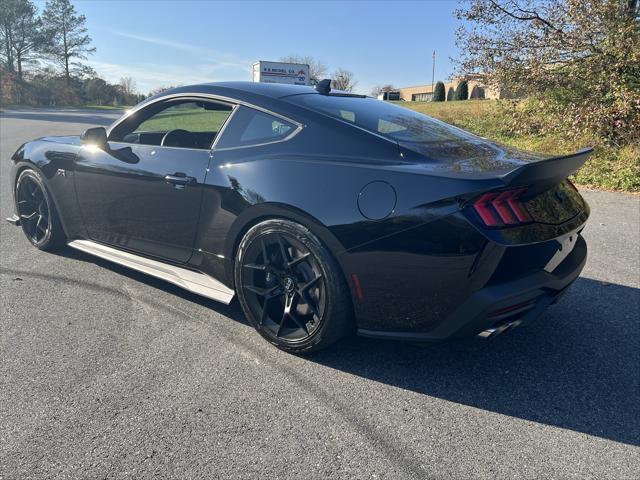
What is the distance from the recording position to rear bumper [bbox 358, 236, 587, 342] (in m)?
2.31

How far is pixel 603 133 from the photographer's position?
1021cm

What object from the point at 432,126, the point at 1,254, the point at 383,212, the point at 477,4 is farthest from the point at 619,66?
the point at 1,254

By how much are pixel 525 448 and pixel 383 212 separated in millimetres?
1205

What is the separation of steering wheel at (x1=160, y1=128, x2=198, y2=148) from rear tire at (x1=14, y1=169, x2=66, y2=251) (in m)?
1.35

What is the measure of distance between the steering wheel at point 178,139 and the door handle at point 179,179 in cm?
42

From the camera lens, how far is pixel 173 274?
3367 millimetres

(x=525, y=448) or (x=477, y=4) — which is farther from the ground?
(x=477, y=4)

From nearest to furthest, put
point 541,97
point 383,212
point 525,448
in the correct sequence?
point 525,448 < point 383,212 < point 541,97

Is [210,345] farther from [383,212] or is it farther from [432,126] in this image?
[432,126]

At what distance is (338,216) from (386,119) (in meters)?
0.95

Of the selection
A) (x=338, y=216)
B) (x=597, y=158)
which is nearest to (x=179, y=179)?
(x=338, y=216)

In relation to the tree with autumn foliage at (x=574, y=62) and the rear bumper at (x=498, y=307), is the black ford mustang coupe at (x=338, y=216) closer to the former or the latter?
the rear bumper at (x=498, y=307)

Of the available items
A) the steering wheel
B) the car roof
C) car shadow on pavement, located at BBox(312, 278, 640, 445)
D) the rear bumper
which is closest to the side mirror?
the steering wheel

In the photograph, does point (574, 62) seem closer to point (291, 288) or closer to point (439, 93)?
point (291, 288)
